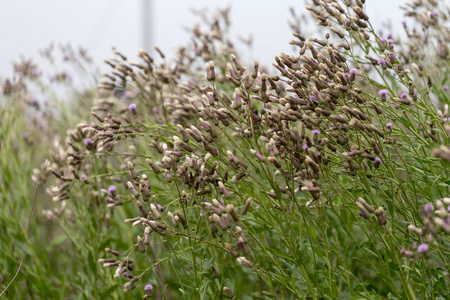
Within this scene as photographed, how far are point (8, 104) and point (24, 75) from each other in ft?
1.14

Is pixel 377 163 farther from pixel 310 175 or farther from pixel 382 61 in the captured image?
pixel 382 61

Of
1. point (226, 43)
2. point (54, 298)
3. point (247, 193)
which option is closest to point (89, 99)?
point (226, 43)

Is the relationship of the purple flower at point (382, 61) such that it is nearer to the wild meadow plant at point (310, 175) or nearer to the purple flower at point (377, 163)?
the wild meadow plant at point (310, 175)

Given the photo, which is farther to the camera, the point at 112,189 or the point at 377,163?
the point at 112,189

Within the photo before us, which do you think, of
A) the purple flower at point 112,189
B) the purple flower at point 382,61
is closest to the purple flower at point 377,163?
the purple flower at point 382,61

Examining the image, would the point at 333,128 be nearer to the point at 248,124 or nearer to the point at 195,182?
the point at 248,124

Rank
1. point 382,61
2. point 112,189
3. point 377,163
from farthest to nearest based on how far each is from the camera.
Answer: point 112,189 < point 382,61 < point 377,163

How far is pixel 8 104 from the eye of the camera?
3963 millimetres

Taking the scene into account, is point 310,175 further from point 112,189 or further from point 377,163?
point 112,189

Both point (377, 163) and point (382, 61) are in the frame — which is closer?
point (377, 163)

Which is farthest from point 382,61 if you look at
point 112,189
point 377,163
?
point 112,189

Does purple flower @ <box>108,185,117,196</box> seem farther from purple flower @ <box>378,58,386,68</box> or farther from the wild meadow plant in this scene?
purple flower @ <box>378,58,386,68</box>

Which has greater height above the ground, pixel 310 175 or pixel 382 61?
pixel 382 61

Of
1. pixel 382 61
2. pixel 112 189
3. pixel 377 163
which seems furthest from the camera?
pixel 112 189
